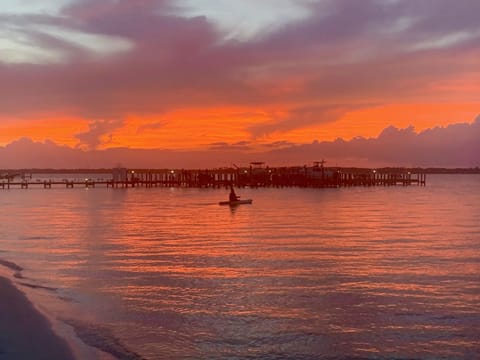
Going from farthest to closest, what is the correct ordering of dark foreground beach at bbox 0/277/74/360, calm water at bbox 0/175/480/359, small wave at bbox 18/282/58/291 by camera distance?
small wave at bbox 18/282/58/291 → calm water at bbox 0/175/480/359 → dark foreground beach at bbox 0/277/74/360

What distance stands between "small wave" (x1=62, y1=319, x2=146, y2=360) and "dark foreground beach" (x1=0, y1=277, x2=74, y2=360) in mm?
575

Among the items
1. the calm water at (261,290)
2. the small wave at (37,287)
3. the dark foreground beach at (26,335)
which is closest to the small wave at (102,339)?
the calm water at (261,290)

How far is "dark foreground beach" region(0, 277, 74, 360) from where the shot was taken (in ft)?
38.6

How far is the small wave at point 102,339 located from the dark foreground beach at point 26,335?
0.57 meters

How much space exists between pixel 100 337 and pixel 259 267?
32.4 feet

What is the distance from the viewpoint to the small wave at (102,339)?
1237 cm

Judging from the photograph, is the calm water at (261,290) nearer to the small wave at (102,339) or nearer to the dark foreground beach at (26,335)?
the small wave at (102,339)

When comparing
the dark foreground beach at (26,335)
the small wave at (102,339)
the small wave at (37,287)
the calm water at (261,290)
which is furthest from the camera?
the small wave at (37,287)

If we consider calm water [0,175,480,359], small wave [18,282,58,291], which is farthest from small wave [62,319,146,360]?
small wave [18,282,58,291]

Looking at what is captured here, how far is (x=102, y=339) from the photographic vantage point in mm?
13414

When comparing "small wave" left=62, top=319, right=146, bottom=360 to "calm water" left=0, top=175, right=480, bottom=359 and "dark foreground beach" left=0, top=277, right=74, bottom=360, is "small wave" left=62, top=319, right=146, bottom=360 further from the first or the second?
"dark foreground beach" left=0, top=277, right=74, bottom=360

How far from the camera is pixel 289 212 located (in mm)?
52594

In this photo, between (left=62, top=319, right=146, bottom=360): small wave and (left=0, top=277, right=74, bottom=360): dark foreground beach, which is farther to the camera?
(left=62, top=319, right=146, bottom=360): small wave

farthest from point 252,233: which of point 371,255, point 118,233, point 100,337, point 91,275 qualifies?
point 100,337
